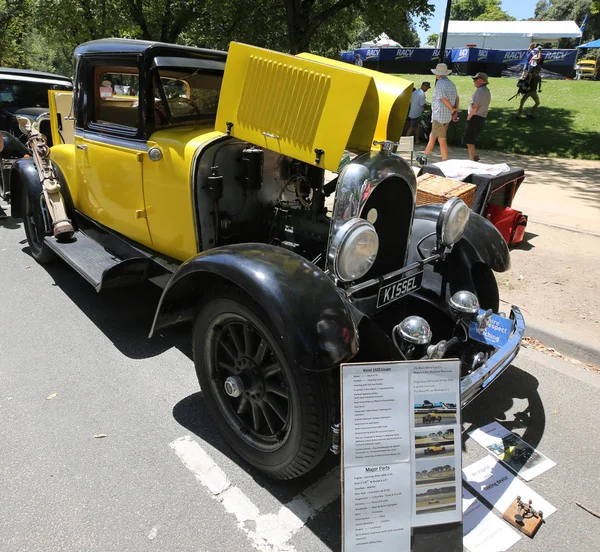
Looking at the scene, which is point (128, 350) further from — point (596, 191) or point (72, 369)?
point (596, 191)

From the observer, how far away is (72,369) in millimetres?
3223

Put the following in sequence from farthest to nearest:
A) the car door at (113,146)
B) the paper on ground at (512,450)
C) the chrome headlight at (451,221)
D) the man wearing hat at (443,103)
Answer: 1. the man wearing hat at (443,103)
2. the car door at (113,146)
3. the chrome headlight at (451,221)
4. the paper on ground at (512,450)

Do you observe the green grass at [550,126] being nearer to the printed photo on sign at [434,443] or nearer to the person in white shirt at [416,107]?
the person in white shirt at [416,107]

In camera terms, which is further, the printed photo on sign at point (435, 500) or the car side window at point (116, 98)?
the car side window at point (116, 98)

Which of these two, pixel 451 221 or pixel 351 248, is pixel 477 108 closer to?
pixel 451 221

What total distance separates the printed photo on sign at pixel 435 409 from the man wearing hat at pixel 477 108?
7341 millimetres

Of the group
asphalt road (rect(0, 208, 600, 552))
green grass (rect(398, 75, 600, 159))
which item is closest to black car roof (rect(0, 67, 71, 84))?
asphalt road (rect(0, 208, 600, 552))

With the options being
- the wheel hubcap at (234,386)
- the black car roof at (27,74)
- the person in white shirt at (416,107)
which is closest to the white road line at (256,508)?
the wheel hubcap at (234,386)

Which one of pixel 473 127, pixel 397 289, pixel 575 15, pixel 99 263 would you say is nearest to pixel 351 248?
pixel 397 289

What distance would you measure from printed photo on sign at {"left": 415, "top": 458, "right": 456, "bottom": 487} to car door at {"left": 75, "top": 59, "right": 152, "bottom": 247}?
8.17 feet

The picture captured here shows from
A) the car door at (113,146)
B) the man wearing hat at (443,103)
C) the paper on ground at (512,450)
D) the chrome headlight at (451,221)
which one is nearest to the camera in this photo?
the paper on ground at (512,450)

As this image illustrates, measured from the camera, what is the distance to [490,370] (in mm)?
2285

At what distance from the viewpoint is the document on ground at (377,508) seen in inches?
67.9

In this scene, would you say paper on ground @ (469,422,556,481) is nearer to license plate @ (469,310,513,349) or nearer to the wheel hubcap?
license plate @ (469,310,513,349)
